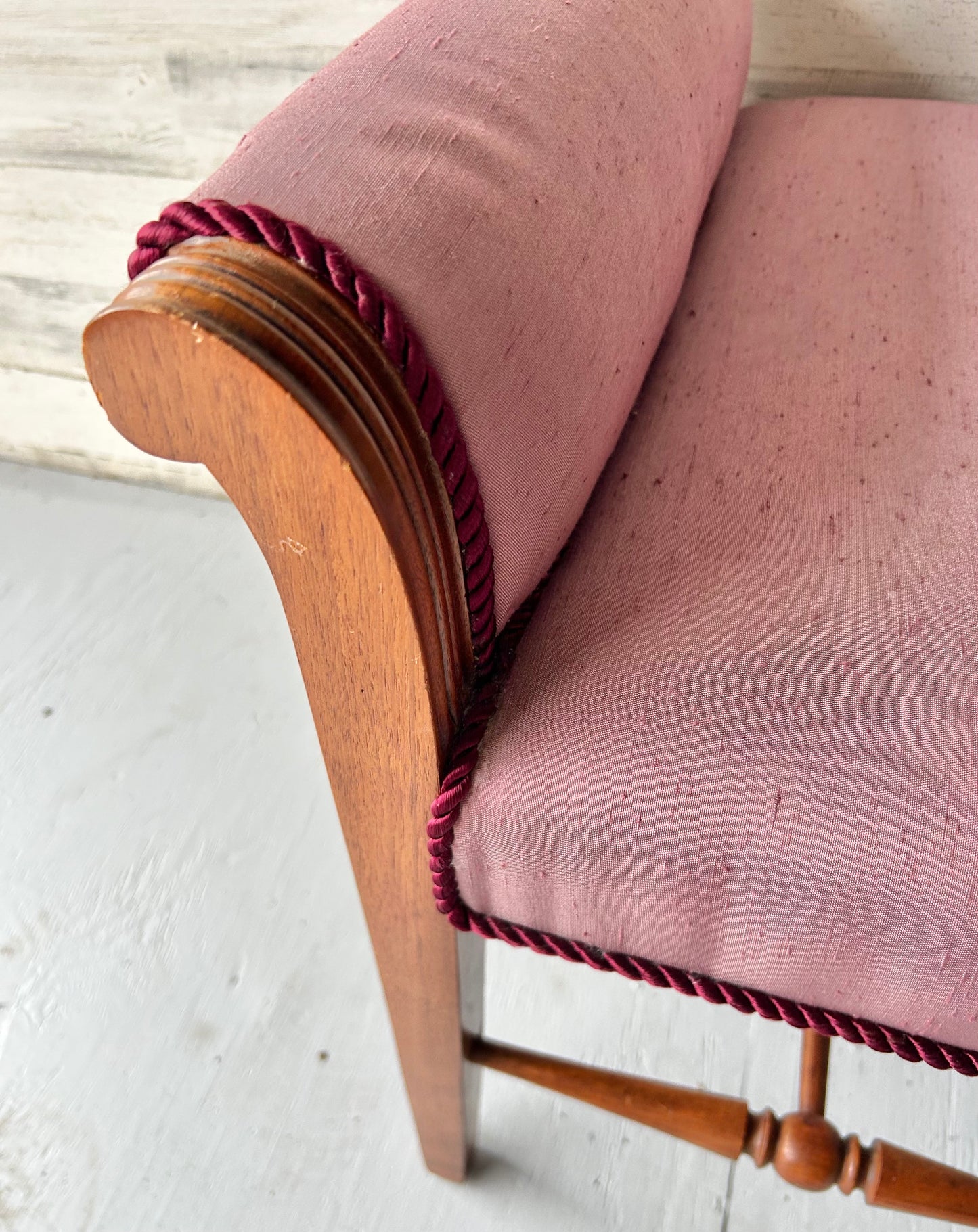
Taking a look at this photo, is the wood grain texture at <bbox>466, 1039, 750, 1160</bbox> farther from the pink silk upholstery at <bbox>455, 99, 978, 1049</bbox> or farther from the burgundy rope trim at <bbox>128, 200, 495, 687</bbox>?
the burgundy rope trim at <bbox>128, 200, 495, 687</bbox>

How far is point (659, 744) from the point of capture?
0.36 metres

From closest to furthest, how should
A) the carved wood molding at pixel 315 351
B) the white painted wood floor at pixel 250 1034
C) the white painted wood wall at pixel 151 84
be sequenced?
1. the carved wood molding at pixel 315 351
2. the white painted wood floor at pixel 250 1034
3. the white painted wood wall at pixel 151 84

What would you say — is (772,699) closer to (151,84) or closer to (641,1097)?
(641,1097)

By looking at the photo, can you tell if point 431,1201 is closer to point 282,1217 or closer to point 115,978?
point 282,1217

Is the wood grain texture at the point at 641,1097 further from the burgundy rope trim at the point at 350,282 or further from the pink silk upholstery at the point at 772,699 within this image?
the burgundy rope trim at the point at 350,282

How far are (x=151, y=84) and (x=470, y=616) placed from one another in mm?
750

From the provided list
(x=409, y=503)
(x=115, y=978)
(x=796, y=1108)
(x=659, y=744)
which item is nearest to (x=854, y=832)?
(x=659, y=744)

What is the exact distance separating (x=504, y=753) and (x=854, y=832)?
13 centimetres

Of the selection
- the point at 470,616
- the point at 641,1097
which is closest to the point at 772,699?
the point at 470,616

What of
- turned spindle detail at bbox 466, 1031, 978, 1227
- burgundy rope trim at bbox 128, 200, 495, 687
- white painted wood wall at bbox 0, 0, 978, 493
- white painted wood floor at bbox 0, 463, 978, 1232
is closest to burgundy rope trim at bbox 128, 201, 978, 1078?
burgundy rope trim at bbox 128, 200, 495, 687

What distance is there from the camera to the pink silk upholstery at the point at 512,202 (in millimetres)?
317

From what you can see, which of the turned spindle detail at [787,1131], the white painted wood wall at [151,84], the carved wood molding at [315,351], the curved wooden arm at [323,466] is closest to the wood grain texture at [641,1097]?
the turned spindle detail at [787,1131]

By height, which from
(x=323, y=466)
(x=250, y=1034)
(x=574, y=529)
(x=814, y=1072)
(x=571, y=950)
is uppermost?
(x=323, y=466)

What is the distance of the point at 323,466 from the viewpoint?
0.94 feet
